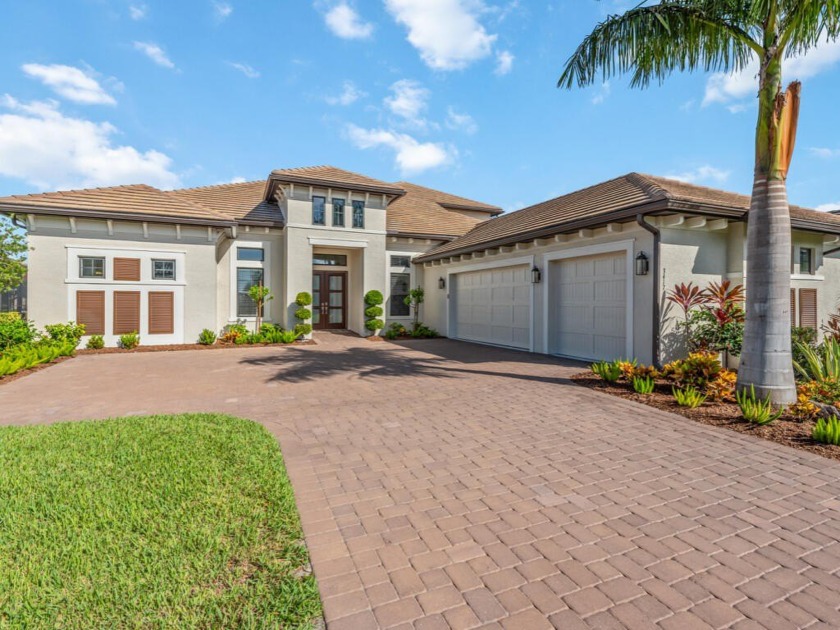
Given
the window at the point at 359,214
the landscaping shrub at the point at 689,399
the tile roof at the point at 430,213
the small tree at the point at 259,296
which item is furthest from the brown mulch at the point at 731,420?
the tile roof at the point at 430,213

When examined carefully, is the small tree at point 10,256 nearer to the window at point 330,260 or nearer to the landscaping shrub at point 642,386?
the window at point 330,260

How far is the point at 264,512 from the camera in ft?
9.85

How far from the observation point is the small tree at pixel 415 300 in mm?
17188

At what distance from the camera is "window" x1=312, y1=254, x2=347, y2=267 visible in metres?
17.7

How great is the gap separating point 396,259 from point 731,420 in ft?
45.4

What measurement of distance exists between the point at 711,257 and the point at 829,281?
4.69 meters

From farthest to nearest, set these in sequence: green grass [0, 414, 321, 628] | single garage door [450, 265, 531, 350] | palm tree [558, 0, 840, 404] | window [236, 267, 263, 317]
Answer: window [236, 267, 263, 317]
single garage door [450, 265, 531, 350]
palm tree [558, 0, 840, 404]
green grass [0, 414, 321, 628]

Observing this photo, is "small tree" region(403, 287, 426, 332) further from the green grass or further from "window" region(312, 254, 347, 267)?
the green grass

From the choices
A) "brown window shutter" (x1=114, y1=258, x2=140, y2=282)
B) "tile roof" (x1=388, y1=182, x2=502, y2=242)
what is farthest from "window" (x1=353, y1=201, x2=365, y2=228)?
"brown window shutter" (x1=114, y1=258, x2=140, y2=282)

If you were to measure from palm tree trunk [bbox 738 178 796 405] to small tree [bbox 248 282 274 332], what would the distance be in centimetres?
1412

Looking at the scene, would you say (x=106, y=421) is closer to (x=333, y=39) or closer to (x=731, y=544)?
(x=731, y=544)

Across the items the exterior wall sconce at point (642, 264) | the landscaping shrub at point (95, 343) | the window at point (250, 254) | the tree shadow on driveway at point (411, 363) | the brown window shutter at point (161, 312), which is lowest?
the tree shadow on driveway at point (411, 363)

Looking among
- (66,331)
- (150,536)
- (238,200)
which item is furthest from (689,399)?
(238,200)

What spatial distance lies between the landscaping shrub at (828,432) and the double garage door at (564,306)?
452 cm
